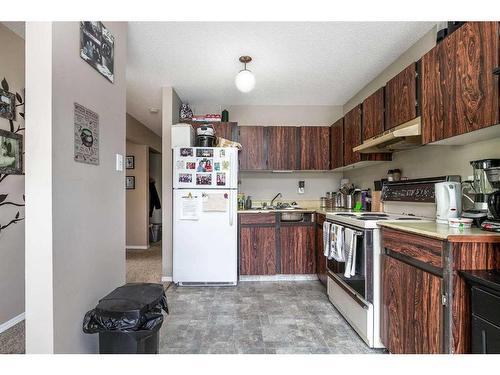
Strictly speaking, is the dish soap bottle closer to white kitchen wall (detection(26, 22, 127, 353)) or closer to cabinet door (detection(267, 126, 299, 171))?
cabinet door (detection(267, 126, 299, 171))

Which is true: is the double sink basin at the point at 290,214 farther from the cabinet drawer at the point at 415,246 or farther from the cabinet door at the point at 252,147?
the cabinet drawer at the point at 415,246

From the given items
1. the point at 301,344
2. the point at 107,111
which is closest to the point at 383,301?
the point at 301,344

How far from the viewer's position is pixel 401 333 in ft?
5.38

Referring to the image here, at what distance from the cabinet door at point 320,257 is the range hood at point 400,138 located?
1120 mm

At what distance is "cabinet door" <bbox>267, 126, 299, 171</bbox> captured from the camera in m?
3.82

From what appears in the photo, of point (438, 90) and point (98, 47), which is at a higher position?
point (98, 47)

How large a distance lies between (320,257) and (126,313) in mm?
2524

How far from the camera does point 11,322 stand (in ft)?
7.18

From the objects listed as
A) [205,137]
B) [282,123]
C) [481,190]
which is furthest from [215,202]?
[481,190]

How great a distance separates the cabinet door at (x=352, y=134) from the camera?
2.97 meters

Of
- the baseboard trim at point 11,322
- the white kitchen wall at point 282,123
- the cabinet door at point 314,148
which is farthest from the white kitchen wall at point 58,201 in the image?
the cabinet door at point 314,148

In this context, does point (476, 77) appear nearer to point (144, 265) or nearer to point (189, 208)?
point (189, 208)
